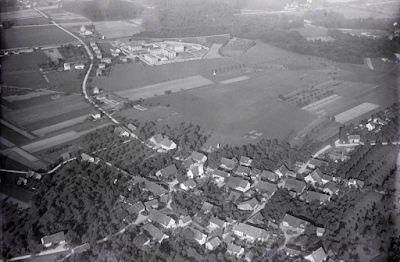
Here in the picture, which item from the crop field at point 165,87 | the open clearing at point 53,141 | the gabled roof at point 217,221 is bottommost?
the gabled roof at point 217,221

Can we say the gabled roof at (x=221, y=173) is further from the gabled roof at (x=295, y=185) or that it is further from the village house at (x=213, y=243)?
the village house at (x=213, y=243)

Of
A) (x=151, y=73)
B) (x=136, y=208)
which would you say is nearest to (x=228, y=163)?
(x=136, y=208)

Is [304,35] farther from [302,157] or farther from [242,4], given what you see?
[302,157]

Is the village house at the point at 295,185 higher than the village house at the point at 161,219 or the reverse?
higher

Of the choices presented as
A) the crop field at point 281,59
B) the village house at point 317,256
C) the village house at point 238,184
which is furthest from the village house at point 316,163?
the crop field at point 281,59

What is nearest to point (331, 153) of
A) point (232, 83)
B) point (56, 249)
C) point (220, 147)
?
point (220, 147)

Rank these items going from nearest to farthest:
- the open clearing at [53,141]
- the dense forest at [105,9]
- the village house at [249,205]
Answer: the village house at [249,205]
the open clearing at [53,141]
the dense forest at [105,9]

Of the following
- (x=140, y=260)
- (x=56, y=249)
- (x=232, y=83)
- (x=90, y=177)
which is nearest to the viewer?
(x=140, y=260)
